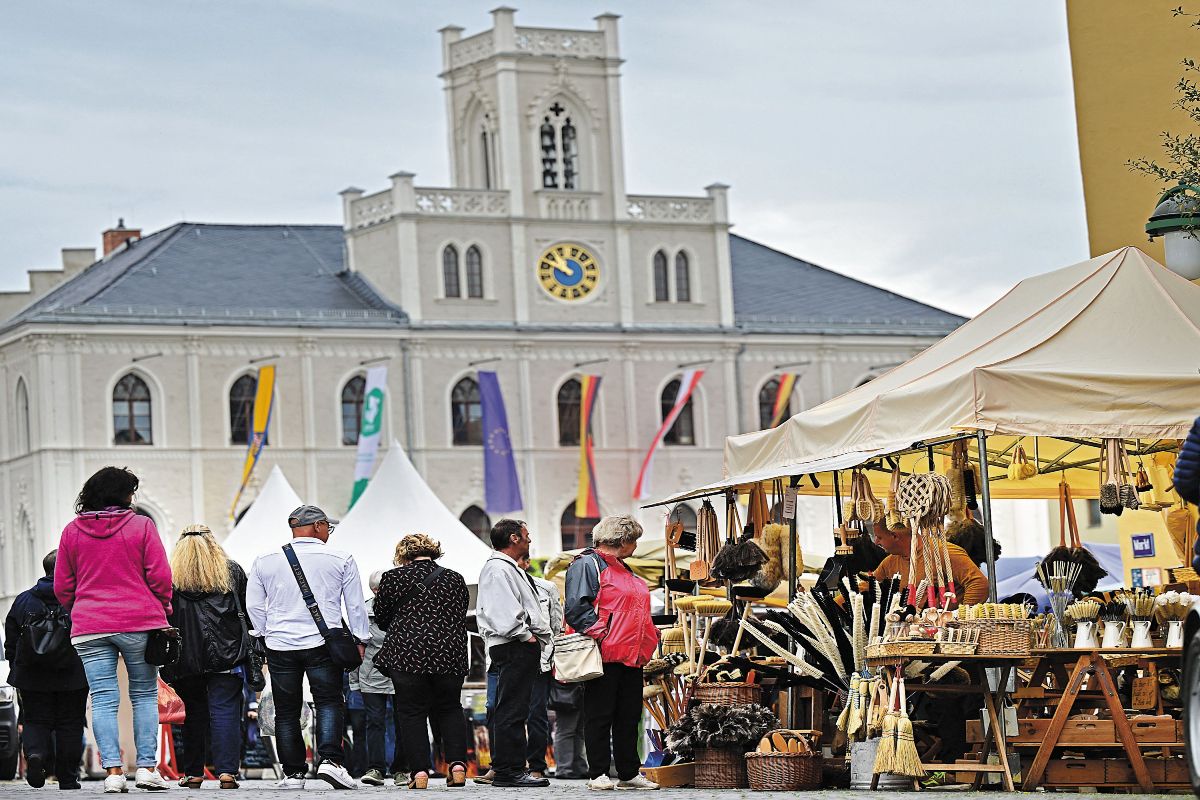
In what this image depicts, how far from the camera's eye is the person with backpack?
14023 mm

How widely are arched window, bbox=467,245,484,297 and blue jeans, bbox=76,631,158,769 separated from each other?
4311 cm

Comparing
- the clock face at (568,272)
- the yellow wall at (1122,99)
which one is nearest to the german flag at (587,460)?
the clock face at (568,272)

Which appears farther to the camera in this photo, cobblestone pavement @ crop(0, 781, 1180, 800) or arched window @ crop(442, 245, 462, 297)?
arched window @ crop(442, 245, 462, 297)

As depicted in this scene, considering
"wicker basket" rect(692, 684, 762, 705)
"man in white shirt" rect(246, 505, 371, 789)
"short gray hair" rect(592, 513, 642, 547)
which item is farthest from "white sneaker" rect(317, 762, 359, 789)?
"wicker basket" rect(692, 684, 762, 705)

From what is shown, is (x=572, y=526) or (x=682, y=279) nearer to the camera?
(x=572, y=526)

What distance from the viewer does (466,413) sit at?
181 ft

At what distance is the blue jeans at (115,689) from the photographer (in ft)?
41.4

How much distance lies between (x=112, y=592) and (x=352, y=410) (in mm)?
42044

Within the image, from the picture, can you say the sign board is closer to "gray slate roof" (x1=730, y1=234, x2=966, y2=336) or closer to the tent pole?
the tent pole

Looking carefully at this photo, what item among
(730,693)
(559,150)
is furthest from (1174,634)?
(559,150)

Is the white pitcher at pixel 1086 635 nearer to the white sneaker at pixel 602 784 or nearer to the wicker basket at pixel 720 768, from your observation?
the wicker basket at pixel 720 768

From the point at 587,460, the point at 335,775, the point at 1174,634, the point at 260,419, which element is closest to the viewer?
the point at 1174,634

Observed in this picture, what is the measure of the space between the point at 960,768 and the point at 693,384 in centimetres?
4454

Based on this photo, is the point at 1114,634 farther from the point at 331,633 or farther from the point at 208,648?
the point at 208,648
